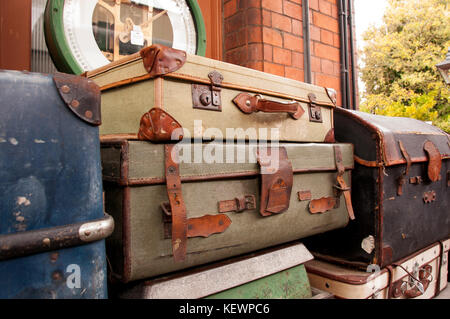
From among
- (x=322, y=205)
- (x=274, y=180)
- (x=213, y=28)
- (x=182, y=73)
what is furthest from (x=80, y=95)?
(x=213, y=28)

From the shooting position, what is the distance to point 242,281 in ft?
3.25

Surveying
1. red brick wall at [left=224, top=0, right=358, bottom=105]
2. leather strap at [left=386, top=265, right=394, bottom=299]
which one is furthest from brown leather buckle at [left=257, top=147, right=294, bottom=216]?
red brick wall at [left=224, top=0, right=358, bottom=105]

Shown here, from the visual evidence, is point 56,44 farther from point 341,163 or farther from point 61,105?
point 341,163

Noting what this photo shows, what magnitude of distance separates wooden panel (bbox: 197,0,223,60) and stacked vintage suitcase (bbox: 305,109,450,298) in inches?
37.6

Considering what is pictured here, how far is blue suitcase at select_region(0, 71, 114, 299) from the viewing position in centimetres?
57

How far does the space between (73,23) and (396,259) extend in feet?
5.70

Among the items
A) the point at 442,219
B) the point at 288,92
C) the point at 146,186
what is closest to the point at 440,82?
the point at 442,219

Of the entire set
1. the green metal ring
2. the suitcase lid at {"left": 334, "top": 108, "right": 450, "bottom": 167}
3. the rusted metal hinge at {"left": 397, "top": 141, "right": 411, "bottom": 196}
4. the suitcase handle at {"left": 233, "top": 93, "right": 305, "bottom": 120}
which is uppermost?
the green metal ring

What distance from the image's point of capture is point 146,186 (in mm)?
836

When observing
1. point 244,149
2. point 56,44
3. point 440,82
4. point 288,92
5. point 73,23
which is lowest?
point 244,149

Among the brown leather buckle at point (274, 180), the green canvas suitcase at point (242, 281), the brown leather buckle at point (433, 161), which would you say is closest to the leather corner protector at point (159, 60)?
the brown leather buckle at point (274, 180)

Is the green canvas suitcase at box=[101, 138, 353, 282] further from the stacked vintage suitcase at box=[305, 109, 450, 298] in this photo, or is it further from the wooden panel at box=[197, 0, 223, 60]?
the wooden panel at box=[197, 0, 223, 60]

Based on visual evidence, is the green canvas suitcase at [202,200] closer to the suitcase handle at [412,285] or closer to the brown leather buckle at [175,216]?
the brown leather buckle at [175,216]

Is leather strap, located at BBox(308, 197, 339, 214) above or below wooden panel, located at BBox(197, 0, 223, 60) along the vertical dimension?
below
